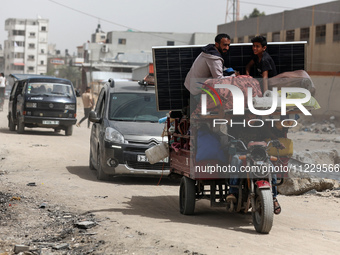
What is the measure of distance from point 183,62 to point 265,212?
2784mm

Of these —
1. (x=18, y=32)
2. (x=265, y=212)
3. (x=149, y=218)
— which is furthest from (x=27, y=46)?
(x=265, y=212)

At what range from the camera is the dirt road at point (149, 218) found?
6.42 m

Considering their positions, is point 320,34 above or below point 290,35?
below

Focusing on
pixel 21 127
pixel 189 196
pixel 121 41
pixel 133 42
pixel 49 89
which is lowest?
pixel 21 127

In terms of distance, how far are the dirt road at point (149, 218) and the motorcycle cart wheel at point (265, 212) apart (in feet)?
0.32

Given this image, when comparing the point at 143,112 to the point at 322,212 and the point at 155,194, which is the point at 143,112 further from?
the point at 322,212

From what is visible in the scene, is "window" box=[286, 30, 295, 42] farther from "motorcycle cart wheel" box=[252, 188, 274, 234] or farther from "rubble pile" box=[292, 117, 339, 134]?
"motorcycle cart wheel" box=[252, 188, 274, 234]

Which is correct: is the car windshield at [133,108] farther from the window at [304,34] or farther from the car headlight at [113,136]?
the window at [304,34]

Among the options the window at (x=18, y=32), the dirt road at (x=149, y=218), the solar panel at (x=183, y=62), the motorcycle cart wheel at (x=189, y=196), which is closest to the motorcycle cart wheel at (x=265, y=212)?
the dirt road at (x=149, y=218)

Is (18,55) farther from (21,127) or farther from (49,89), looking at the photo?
(21,127)

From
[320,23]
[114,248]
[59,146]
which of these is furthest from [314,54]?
[114,248]

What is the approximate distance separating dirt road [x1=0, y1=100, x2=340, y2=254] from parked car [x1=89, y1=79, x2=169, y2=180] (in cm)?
33

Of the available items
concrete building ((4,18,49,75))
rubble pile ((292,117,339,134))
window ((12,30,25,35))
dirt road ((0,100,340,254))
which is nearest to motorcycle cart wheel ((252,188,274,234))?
dirt road ((0,100,340,254))

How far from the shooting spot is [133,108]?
1257 centimetres
